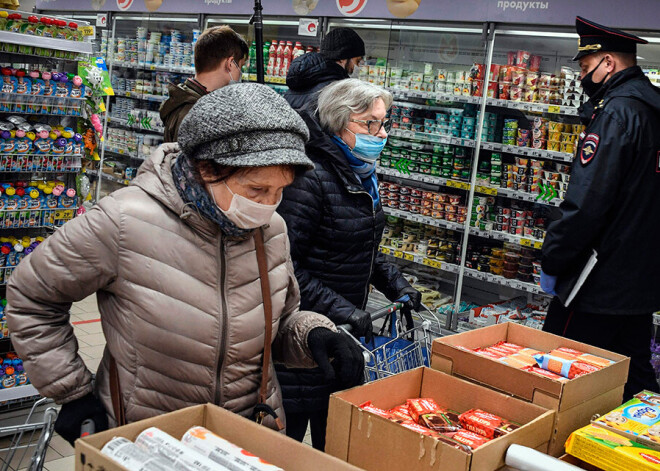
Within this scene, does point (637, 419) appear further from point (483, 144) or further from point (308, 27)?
point (308, 27)

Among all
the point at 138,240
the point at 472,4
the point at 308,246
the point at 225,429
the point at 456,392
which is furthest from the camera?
the point at 472,4

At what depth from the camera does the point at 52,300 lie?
5.71 ft

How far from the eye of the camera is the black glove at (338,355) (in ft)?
6.21

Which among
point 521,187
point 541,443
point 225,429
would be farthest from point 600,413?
point 521,187

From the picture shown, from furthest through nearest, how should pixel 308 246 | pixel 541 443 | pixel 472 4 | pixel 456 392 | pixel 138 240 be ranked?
pixel 472 4 < pixel 308 246 < pixel 456 392 < pixel 541 443 < pixel 138 240

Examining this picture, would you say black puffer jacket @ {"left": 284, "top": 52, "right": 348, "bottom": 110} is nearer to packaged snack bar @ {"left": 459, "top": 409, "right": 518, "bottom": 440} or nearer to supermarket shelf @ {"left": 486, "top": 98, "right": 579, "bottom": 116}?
supermarket shelf @ {"left": 486, "top": 98, "right": 579, "bottom": 116}

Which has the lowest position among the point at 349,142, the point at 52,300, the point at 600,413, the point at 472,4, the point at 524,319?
the point at 524,319

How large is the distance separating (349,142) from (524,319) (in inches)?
133

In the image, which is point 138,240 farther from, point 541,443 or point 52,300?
point 541,443

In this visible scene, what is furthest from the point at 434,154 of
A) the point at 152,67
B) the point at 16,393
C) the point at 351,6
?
the point at 152,67

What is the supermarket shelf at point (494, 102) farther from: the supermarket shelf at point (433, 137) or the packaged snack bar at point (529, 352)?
the packaged snack bar at point (529, 352)

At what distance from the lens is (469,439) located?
1.80 meters

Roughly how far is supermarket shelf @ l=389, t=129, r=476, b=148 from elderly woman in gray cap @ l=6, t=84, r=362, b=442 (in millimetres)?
4013

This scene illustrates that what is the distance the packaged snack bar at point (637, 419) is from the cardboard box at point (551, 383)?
0.23ft
